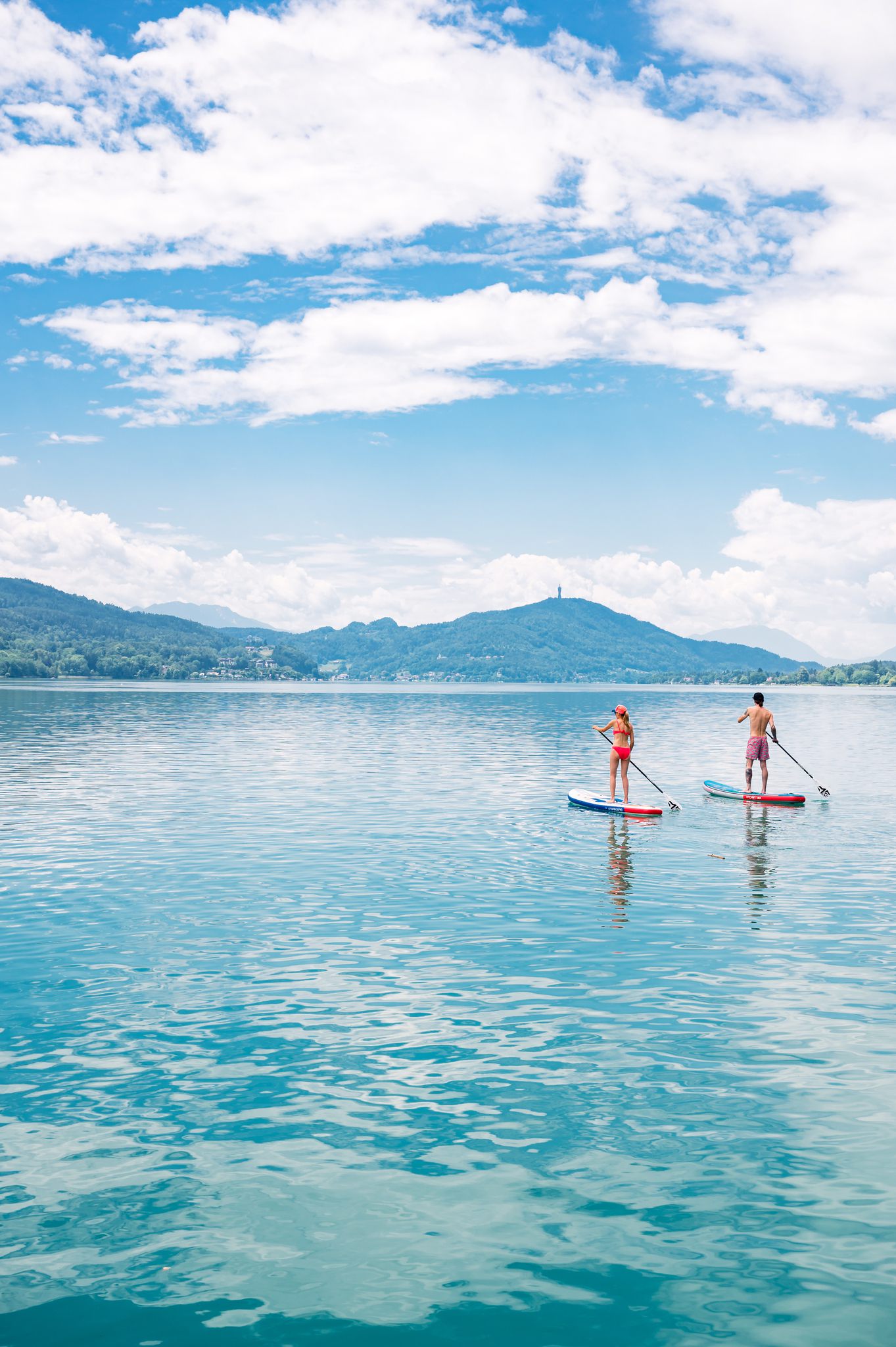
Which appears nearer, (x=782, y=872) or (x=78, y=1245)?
(x=78, y=1245)

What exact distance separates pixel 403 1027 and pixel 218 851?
15800mm

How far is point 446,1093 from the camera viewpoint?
42.5ft

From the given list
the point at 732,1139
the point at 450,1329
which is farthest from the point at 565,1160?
the point at 450,1329

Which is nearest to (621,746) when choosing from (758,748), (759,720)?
(759,720)

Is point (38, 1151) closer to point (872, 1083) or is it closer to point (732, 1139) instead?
point (732, 1139)

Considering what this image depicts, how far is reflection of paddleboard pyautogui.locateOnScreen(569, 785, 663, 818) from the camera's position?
3772 centimetres

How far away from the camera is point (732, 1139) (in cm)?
1180

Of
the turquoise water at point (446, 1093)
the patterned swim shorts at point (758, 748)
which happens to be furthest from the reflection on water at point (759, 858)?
the patterned swim shorts at point (758, 748)

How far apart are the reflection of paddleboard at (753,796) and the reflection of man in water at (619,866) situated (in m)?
7.05

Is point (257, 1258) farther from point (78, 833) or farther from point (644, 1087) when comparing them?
point (78, 833)

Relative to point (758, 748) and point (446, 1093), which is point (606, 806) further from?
point (446, 1093)

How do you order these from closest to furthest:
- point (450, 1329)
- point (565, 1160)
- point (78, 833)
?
point (450, 1329)
point (565, 1160)
point (78, 833)

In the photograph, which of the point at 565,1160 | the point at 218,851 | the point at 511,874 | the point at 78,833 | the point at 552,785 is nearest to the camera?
the point at 565,1160

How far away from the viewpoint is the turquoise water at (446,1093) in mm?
9016
